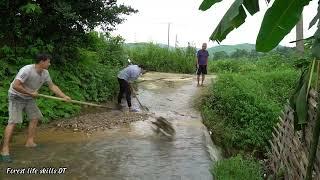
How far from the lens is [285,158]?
6.92 meters

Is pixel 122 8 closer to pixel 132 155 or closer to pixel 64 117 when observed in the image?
pixel 64 117

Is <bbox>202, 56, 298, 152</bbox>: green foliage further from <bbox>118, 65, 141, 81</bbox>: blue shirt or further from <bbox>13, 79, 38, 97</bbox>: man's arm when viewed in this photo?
<bbox>13, 79, 38, 97</bbox>: man's arm

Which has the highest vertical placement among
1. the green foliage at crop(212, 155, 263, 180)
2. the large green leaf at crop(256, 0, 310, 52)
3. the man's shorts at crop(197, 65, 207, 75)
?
the large green leaf at crop(256, 0, 310, 52)

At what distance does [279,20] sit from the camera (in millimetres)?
1572

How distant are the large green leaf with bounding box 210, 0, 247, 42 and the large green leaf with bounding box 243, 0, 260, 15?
0.02m

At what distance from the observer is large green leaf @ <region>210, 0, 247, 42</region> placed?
1855mm

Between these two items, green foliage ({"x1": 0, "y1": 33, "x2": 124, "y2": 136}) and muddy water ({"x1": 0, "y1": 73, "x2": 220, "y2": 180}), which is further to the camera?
green foliage ({"x1": 0, "y1": 33, "x2": 124, "y2": 136})

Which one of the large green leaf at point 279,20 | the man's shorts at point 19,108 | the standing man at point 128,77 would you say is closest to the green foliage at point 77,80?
the standing man at point 128,77

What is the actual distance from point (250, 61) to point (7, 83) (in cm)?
1249

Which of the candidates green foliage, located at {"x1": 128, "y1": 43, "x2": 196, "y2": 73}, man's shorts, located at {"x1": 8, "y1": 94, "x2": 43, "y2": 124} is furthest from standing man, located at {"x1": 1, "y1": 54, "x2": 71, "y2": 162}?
green foliage, located at {"x1": 128, "y1": 43, "x2": 196, "y2": 73}

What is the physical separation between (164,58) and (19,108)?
456 inches

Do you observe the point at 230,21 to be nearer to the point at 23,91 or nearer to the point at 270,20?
the point at 270,20

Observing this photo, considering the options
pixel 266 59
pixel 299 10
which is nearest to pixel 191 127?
pixel 299 10

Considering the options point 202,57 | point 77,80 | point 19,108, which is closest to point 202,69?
point 202,57
